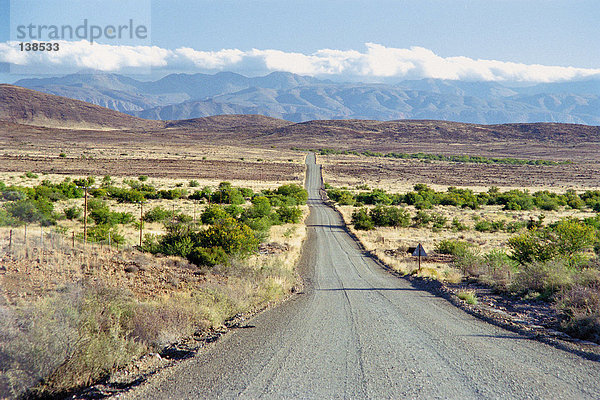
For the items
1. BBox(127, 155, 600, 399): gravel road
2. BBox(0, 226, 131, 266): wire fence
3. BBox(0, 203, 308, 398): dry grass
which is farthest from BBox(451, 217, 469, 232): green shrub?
BBox(0, 226, 131, 266): wire fence

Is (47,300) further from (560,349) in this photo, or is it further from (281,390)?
(560,349)

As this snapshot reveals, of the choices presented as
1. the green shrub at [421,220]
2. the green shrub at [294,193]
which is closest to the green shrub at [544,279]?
the green shrub at [421,220]

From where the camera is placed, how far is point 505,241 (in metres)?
30.4

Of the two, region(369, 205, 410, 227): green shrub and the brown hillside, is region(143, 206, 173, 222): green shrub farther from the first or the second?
the brown hillside

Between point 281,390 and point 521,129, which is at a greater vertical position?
point 521,129

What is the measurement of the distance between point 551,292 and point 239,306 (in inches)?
341

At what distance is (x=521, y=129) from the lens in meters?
196

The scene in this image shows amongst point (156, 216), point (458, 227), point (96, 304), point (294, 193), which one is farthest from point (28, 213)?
point (294, 193)

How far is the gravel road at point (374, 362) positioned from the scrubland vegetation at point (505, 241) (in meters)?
2.17

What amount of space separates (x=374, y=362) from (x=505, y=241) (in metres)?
27.3

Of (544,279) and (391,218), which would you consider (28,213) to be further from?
(391,218)

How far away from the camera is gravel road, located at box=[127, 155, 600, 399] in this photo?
570 cm

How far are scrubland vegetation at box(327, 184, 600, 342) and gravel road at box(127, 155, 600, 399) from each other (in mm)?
2174

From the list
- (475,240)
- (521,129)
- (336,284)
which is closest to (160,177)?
(475,240)
